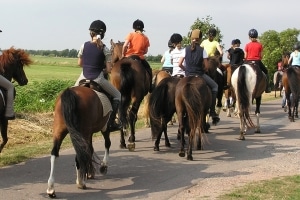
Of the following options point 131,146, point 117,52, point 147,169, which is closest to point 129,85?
point 131,146

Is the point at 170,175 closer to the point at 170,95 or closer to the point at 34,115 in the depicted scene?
the point at 170,95

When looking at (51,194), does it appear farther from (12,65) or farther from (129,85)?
(129,85)

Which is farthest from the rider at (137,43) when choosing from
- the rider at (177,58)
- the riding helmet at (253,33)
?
the riding helmet at (253,33)

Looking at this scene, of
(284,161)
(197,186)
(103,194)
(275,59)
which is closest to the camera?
(103,194)

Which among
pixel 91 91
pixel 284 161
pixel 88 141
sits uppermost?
pixel 91 91

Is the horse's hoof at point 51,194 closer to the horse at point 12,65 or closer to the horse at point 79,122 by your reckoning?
the horse at point 79,122

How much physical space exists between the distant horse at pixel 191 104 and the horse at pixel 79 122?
2593 mm

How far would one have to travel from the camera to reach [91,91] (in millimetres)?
7539

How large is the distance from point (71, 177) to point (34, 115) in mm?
7186

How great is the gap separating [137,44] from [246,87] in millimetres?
3719

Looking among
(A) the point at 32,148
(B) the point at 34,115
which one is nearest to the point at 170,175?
(A) the point at 32,148

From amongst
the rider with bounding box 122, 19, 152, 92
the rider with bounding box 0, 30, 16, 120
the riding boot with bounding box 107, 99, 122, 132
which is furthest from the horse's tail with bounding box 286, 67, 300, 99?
the rider with bounding box 0, 30, 16, 120

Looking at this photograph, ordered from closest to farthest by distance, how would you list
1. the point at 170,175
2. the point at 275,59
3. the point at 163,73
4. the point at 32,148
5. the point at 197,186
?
the point at 197,186, the point at 170,175, the point at 32,148, the point at 163,73, the point at 275,59

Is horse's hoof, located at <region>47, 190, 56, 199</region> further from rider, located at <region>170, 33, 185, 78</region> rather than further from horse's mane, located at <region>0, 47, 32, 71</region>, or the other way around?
rider, located at <region>170, 33, 185, 78</region>
